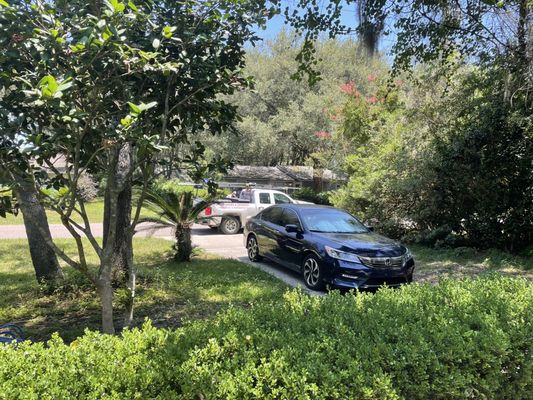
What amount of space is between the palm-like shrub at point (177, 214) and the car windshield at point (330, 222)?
8.20ft

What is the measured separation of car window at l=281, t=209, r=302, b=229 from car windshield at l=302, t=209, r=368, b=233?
0.16 meters

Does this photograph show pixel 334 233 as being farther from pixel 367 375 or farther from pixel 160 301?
pixel 367 375

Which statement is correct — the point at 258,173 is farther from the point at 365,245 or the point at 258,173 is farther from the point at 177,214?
the point at 365,245

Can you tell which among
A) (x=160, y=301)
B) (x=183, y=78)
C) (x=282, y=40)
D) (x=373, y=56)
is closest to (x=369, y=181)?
(x=373, y=56)

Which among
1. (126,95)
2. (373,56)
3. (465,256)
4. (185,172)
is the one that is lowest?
(465,256)

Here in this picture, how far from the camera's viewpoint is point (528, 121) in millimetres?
9242

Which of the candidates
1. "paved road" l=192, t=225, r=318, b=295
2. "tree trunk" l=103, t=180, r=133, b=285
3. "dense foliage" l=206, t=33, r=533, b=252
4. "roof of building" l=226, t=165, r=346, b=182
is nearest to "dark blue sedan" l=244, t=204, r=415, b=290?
"paved road" l=192, t=225, r=318, b=295

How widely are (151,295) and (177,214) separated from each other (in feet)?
10.7

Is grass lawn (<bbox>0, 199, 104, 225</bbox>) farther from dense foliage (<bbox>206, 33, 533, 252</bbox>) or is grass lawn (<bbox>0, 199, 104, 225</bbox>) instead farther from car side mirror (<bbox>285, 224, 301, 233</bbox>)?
dense foliage (<bbox>206, 33, 533, 252</bbox>)

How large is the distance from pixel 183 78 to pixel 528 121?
28.6 ft

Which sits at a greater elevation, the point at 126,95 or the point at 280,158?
the point at 280,158

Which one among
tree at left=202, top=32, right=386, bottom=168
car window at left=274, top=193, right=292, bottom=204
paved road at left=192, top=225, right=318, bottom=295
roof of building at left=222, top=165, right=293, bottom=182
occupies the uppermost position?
tree at left=202, top=32, right=386, bottom=168

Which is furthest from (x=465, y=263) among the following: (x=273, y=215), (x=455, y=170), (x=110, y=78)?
(x=110, y=78)

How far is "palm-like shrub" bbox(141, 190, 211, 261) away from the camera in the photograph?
9.45m
